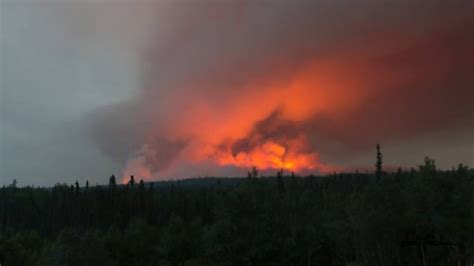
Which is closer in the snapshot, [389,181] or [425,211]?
[425,211]

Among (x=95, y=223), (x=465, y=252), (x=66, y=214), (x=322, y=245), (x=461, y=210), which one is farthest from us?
(x=66, y=214)

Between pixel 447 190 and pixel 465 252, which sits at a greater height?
pixel 447 190

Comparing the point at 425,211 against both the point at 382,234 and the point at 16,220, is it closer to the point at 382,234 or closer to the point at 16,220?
the point at 382,234

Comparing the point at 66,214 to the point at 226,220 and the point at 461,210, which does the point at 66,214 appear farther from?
the point at 461,210

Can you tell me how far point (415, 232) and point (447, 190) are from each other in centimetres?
491

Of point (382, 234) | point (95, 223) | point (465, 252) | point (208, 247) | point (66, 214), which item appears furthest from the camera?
point (66, 214)

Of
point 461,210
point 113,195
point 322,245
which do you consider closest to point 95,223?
point 113,195

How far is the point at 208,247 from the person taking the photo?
5997 centimetres

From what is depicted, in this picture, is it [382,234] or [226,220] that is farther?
[226,220]

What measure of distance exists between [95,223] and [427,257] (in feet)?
387

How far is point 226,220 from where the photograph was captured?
60219 millimetres

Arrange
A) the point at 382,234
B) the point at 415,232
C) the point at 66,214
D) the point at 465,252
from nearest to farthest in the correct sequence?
the point at 465,252 → the point at 415,232 → the point at 382,234 → the point at 66,214

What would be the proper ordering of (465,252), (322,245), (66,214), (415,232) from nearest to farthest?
(465,252)
(415,232)
(322,245)
(66,214)

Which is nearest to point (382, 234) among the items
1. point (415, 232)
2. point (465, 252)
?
point (415, 232)
